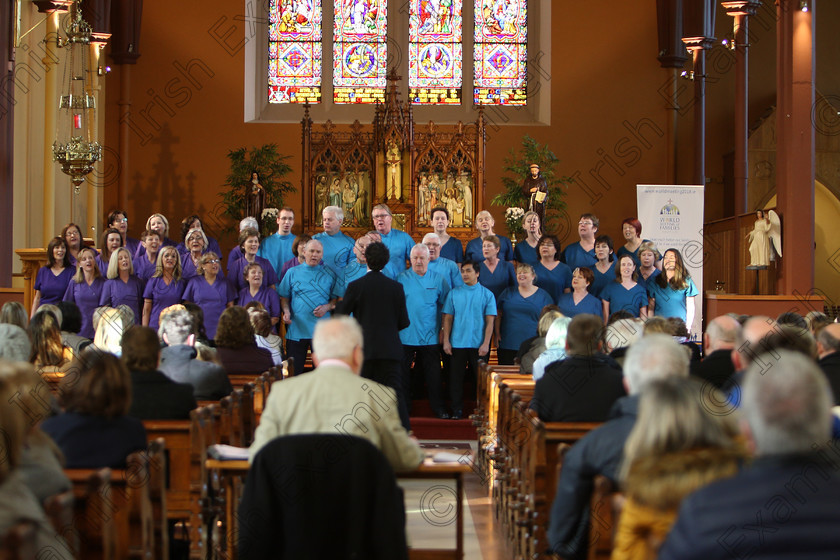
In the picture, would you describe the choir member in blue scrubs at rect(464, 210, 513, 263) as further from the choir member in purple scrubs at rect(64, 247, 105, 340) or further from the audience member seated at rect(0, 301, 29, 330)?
the audience member seated at rect(0, 301, 29, 330)

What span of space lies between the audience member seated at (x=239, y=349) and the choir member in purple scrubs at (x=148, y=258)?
315 centimetres

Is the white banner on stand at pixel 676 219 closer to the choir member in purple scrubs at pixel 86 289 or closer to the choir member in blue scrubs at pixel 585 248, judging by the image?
the choir member in blue scrubs at pixel 585 248

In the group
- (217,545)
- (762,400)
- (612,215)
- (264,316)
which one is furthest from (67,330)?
(612,215)

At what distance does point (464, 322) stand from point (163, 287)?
2.53 meters

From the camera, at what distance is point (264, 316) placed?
723 cm

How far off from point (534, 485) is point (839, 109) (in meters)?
13.6

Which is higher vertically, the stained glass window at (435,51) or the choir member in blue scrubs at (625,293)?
the stained glass window at (435,51)

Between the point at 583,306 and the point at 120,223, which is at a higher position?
the point at 120,223

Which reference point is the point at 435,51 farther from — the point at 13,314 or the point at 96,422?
the point at 96,422

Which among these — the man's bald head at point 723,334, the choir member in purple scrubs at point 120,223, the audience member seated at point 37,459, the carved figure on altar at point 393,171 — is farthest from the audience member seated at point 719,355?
the carved figure on altar at point 393,171

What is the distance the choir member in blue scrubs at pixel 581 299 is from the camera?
8.42 m

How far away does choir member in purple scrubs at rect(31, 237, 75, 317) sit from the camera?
28.8 ft

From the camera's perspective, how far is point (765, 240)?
35.0 ft

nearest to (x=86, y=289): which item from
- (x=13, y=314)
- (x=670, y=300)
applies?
(x=13, y=314)
